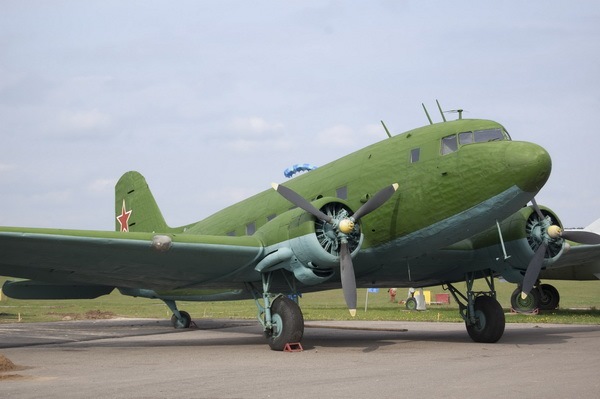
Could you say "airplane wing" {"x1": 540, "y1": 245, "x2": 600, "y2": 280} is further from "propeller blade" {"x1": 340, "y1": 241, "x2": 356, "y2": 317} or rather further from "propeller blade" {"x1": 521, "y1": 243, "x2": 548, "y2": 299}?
"propeller blade" {"x1": 340, "y1": 241, "x2": 356, "y2": 317}

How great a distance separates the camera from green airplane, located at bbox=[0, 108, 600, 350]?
14859 mm

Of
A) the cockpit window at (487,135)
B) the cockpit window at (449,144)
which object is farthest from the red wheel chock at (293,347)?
the cockpit window at (487,135)

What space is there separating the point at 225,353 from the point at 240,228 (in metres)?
5.67

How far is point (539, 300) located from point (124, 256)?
23.1m

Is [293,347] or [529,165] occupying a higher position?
[529,165]

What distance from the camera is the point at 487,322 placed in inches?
693

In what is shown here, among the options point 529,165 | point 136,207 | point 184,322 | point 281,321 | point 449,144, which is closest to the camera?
point 529,165

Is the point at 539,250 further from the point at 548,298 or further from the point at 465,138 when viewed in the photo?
the point at 548,298

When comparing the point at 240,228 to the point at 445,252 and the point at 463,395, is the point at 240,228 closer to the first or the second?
the point at 445,252

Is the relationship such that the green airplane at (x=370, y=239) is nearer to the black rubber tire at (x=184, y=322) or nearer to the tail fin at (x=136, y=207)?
the tail fin at (x=136, y=207)

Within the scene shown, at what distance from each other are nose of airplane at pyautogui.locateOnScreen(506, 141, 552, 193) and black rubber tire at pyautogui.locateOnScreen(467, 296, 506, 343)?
4201 mm

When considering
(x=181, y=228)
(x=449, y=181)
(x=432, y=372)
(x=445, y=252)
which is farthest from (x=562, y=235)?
(x=181, y=228)

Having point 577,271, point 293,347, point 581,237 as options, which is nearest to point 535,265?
point 581,237

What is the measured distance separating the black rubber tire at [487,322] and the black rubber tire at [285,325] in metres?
4.88
